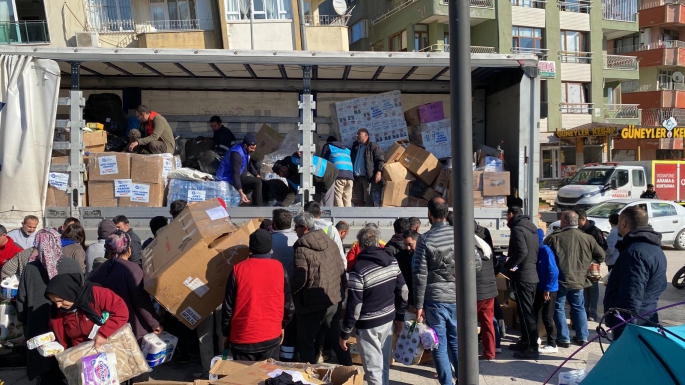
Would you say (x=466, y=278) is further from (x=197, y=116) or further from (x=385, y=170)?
(x=197, y=116)

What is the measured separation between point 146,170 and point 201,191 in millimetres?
717

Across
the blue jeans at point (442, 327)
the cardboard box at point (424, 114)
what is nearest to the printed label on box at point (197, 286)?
the blue jeans at point (442, 327)

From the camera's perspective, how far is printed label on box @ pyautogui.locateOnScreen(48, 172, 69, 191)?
22.4 feet

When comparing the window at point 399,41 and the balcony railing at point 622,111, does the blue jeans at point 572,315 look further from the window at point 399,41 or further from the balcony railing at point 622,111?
the balcony railing at point 622,111

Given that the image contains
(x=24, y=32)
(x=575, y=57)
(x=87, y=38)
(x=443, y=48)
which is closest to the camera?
(x=87, y=38)

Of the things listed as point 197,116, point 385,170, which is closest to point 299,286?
point 385,170

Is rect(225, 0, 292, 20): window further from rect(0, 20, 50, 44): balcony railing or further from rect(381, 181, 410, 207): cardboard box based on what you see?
rect(381, 181, 410, 207): cardboard box

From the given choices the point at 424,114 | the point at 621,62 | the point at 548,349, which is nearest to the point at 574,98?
the point at 621,62

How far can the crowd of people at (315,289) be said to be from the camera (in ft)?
14.3

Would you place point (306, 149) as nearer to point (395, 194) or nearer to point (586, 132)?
point (395, 194)

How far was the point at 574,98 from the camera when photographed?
104ft

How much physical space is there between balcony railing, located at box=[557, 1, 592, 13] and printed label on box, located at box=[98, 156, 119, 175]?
29.6 m

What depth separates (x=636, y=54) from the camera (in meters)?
36.0

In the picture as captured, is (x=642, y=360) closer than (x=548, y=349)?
Yes
